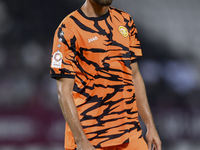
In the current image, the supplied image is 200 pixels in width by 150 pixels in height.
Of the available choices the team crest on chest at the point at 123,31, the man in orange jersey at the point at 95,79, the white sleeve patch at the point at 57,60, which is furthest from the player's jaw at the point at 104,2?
the white sleeve patch at the point at 57,60

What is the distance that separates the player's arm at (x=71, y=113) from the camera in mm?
1229

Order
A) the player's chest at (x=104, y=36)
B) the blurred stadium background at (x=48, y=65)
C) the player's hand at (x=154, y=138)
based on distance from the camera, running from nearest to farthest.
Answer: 1. the player's chest at (x=104, y=36)
2. the player's hand at (x=154, y=138)
3. the blurred stadium background at (x=48, y=65)

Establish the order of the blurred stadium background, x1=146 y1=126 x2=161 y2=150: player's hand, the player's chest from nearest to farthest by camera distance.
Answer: the player's chest, x1=146 y1=126 x2=161 y2=150: player's hand, the blurred stadium background

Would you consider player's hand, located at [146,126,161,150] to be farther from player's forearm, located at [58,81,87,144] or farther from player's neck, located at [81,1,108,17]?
player's neck, located at [81,1,108,17]

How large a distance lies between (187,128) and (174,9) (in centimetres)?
113

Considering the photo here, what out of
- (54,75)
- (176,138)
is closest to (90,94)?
(54,75)

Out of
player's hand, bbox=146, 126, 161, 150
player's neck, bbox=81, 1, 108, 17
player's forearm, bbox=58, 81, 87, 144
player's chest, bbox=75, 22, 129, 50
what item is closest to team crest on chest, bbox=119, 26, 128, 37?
player's chest, bbox=75, 22, 129, 50

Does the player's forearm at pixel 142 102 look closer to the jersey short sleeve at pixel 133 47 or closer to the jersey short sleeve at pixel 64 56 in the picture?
the jersey short sleeve at pixel 133 47

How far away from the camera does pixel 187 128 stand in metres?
2.88

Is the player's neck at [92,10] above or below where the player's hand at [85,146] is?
above

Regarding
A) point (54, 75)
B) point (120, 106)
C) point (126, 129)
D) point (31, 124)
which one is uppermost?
point (54, 75)

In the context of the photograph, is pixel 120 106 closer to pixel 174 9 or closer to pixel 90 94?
pixel 90 94

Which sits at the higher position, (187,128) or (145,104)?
(145,104)

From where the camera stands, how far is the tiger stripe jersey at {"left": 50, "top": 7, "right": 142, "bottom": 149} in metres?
1.31
